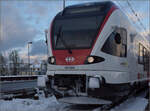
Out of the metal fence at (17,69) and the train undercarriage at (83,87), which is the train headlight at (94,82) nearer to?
the train undercarriage at (83,87)

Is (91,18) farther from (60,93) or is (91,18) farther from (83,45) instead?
(60,93)

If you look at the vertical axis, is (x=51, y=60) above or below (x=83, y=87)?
above

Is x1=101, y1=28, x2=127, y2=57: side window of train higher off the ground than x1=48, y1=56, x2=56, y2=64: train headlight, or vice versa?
x1=101, y1=28, x2=127, y2=57: side window of train

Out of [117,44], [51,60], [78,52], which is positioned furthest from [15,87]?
[117,44]

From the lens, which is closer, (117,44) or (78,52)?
(78,52)

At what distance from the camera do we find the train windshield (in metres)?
6.31

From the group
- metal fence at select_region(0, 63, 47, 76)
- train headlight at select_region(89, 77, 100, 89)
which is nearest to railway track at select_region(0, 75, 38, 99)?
metal fence at select_region(0, 63, 47, 76)

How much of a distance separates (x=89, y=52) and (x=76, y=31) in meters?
0.87

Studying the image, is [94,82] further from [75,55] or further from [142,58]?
[142,58]

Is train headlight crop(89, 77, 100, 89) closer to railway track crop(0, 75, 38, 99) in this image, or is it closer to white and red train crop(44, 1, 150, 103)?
white and red train crop(44, 1, 150, 103)

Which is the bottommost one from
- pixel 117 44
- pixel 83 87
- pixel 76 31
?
pixel 83 87

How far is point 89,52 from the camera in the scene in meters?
6.12

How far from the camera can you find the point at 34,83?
12.7 meters

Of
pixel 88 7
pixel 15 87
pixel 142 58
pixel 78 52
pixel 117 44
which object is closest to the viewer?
pixel 78 52
